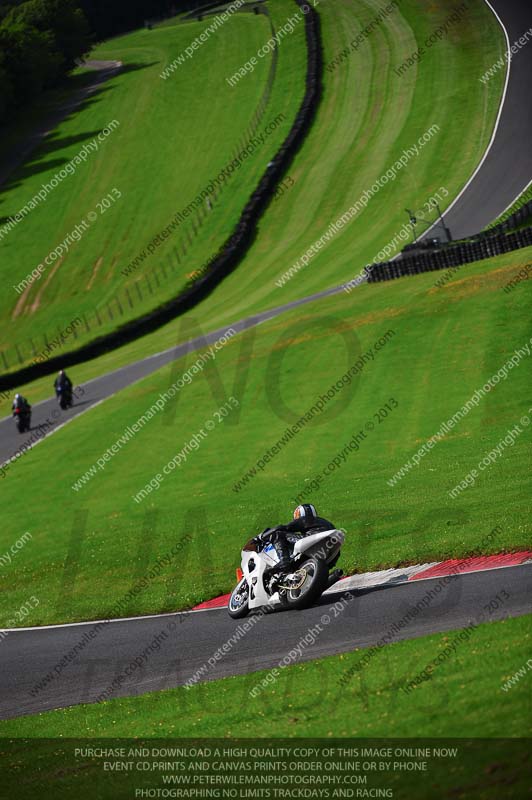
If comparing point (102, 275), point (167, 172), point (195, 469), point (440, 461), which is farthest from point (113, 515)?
point (167, 172)

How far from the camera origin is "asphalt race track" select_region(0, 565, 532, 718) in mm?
11312

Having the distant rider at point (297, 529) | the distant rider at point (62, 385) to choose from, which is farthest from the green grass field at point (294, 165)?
the distant rider at point (297, 529)

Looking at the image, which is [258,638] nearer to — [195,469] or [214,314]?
[195,469]

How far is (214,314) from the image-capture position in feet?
172

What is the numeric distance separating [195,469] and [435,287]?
1206 centimetres

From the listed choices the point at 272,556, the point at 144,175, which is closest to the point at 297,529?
the point at 272,556

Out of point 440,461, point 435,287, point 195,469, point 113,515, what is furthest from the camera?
point 435,287

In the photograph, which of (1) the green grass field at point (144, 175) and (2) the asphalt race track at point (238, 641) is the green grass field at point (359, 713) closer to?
(2) the asphalt race track at point (238, 641)

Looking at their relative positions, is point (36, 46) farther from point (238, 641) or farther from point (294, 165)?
point (238, 641)

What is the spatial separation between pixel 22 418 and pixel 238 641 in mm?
27985

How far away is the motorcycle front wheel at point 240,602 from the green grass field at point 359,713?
2.94m

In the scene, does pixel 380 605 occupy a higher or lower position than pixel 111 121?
lower

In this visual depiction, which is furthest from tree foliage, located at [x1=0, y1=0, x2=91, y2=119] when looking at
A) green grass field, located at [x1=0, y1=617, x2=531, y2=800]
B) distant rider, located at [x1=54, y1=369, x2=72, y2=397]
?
green grass field, located at [x1=0, y1=617, x2=531, y2=800]

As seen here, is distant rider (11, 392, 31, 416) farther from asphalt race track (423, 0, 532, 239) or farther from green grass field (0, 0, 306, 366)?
asphalt race track (423, 0, 532, 239)
